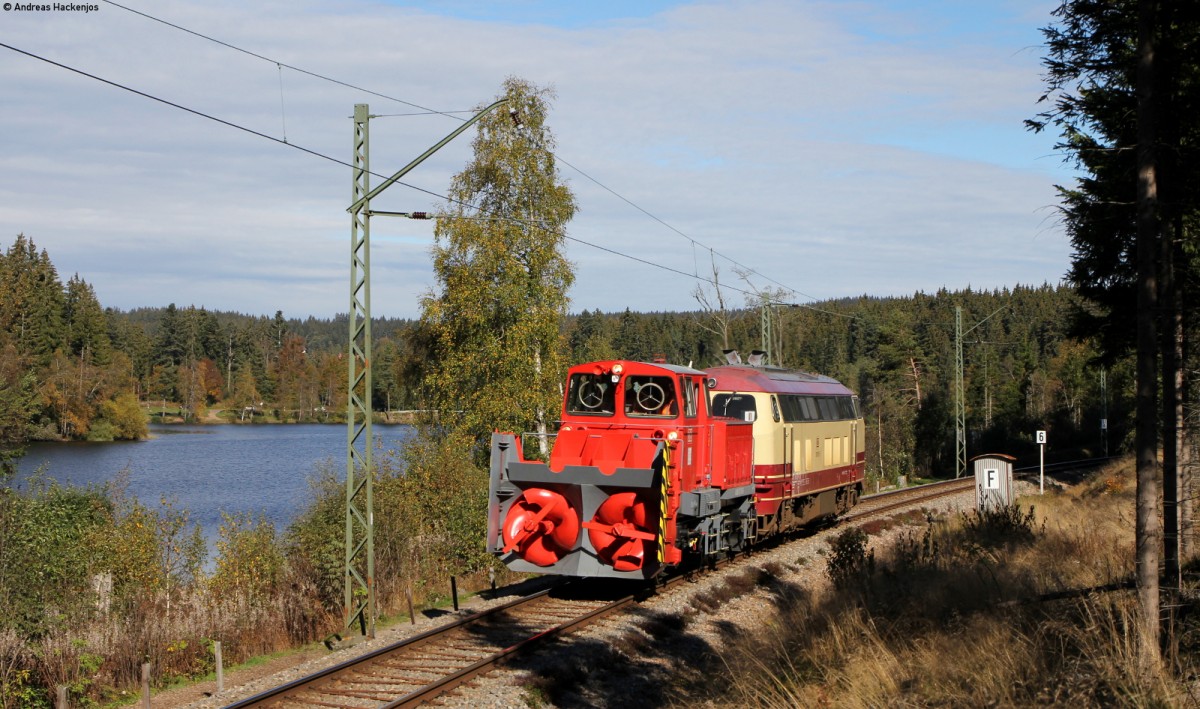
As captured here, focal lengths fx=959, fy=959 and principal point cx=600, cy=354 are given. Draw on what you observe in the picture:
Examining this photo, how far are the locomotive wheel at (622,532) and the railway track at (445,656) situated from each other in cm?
109

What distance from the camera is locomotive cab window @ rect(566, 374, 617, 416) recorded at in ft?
52.6

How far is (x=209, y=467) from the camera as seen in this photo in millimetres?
56156

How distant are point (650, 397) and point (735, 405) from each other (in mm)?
4667

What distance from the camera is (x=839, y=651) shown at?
10.5 m

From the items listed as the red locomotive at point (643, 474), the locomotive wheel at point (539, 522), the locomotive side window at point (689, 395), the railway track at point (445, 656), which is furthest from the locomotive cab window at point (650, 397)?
the railway track at point (445, 656)

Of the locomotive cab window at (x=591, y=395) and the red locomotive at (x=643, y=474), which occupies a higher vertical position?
A: the locomotive cab window at (x=591, y=395)

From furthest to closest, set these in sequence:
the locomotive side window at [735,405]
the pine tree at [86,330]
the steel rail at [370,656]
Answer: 1. the pine tree at [86,330]
2. the locomotive side window at [735,405]
3. the steel rail at [370,656]

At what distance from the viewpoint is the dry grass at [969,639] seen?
24.9 ft

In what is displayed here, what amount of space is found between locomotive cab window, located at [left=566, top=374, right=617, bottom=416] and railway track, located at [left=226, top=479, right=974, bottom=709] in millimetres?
3150

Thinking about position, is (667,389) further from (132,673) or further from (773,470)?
(132,673)

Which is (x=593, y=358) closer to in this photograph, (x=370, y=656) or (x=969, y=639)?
(x=370, y=656)

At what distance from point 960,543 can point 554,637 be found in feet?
34.6

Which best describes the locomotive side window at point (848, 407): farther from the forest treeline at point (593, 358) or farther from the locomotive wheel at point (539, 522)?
the locomotive wheel at point (539, 522)

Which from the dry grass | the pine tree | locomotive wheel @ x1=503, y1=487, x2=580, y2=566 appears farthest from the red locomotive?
the pine tree
